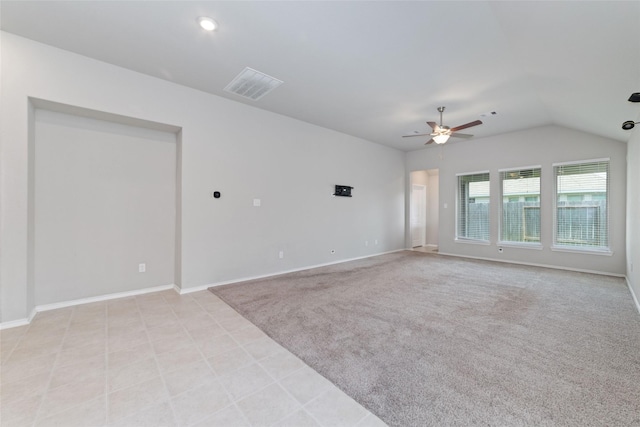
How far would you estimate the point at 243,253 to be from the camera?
4.46m

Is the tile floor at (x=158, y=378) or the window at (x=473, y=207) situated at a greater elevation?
the window at (x=473, y=207)

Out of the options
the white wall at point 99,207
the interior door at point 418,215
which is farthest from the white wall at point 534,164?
the white wall at point 99,207

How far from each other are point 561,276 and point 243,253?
5845mm

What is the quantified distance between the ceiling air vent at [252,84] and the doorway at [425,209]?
5.89 meters

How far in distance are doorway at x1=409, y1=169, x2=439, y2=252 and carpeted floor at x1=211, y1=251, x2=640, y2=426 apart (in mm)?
4064

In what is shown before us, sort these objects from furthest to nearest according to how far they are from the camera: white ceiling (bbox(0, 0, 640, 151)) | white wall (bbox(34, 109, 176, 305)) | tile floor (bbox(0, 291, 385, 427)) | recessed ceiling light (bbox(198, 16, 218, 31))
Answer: white wall (bbox(34, 109, 176, 305)) → recessed ceiling light (bbox(198, 16, 218, 31)) → white ceiling (bbox(0, 0, 640, 151)) → tile floor (bbox(0, 291, 385, 427))

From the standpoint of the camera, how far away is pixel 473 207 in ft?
22.0

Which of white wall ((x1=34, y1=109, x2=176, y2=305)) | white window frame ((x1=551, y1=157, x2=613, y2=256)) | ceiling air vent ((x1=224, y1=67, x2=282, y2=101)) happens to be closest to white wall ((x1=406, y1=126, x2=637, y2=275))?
white window frame ((x1=551, y1=157, x2=613, y2=256))

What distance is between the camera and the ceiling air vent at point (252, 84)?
351 cm

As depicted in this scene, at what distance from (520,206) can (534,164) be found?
0.97 metres

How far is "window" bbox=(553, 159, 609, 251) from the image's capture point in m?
4.97

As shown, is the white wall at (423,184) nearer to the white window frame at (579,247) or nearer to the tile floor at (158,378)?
the white window frame at (579,247)

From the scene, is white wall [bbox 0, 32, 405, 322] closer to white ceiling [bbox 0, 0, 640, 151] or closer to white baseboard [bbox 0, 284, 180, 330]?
white baseboard [bbox 0, 284, 180, 330]

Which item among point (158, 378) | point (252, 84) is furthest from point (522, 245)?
point (158, 378)
